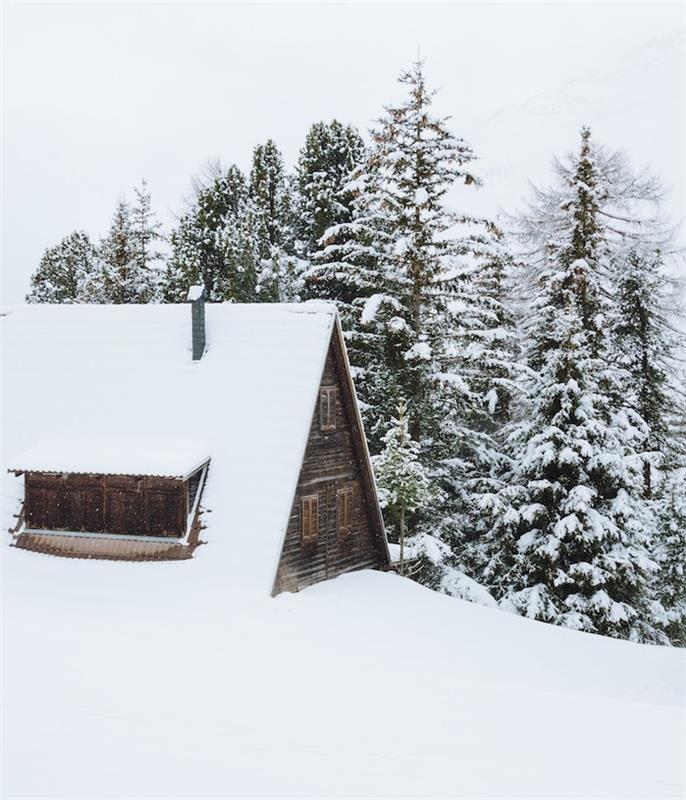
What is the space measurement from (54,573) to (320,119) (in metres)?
26.1

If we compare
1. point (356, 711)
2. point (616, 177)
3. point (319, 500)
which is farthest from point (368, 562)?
point (616, 177)

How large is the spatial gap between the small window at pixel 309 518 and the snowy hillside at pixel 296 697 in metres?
1.79

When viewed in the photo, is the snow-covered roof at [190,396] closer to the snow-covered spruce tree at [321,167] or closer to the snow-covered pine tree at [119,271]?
the snow-covered spruce tree at [321,167]

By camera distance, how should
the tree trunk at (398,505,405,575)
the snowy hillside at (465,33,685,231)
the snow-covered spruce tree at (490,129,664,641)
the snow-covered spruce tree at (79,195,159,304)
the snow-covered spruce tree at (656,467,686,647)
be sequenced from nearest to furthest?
1. the snow-covered spruce tree at (490,129,664,641)
2. the tree trunk at (398,505,405,575)
3. the snow-covered spruce tree at (656,467,686,647)
4. the snow-covered spruce tree at (79,195,159,304)
5. the snowy hillside at (465,33,685,231)

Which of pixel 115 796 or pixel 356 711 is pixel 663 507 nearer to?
pixel 356 711

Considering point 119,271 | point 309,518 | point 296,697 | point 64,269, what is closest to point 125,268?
point 119,271

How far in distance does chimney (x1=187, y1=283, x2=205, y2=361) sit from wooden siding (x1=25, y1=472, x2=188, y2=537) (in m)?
4.11

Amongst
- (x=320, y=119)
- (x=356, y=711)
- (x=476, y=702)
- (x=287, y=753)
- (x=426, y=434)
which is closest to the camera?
(x=287, y=753)

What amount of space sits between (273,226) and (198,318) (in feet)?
60.6

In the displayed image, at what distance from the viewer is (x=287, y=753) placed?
8.98 meters

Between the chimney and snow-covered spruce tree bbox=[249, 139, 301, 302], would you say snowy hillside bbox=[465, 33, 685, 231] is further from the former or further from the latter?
the chimney

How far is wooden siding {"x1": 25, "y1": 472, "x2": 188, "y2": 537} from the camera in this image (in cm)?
1661

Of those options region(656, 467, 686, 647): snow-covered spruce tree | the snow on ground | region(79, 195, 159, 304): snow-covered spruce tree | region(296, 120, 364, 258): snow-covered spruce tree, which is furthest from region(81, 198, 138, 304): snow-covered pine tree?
region(656, 467, 686, 647): snow-covered spruce tree

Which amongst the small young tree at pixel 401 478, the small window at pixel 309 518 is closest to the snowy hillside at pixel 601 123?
the small young tree at pixel 401 478
